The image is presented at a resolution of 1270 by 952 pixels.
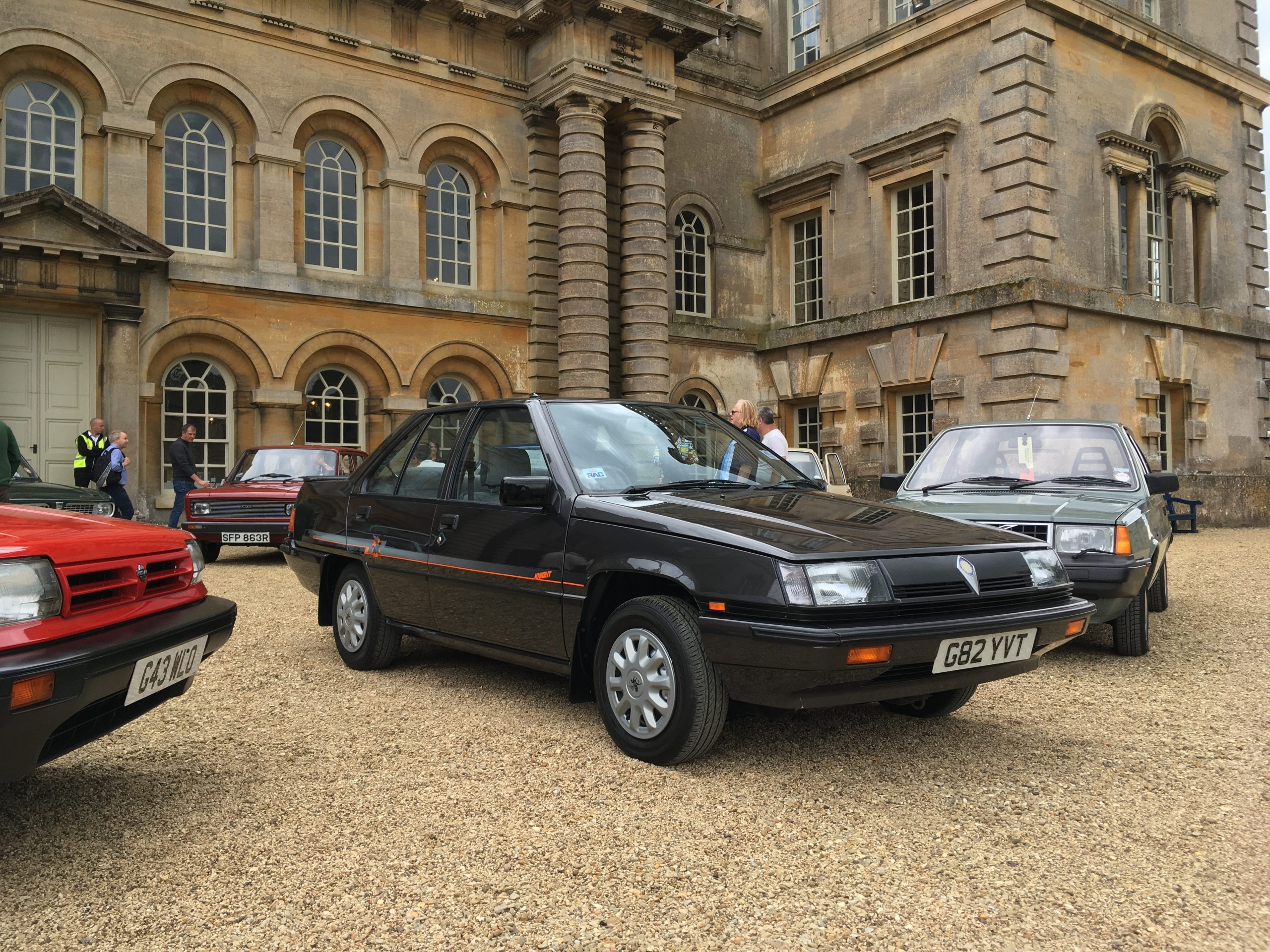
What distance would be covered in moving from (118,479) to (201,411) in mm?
3123

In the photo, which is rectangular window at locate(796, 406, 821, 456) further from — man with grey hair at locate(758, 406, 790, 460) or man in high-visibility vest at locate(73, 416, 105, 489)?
man in high-visibility vest at locate(73, 416, 105, 489)

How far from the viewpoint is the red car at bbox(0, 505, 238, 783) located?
2.83 metres

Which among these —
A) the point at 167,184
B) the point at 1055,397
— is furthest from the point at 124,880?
the point at 1055,397

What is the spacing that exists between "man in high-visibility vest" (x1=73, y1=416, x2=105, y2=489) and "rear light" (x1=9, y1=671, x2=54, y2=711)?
41.2ft

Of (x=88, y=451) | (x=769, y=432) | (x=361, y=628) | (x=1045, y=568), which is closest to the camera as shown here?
(x=1045, y=568)

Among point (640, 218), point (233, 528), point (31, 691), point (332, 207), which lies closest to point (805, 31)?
point (640, 218)

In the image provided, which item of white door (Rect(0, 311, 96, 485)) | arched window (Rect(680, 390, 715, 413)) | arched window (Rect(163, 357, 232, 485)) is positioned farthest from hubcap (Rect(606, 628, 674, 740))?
arched window (Rect(680, 390, 715, 413))

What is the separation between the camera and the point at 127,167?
1561 cm

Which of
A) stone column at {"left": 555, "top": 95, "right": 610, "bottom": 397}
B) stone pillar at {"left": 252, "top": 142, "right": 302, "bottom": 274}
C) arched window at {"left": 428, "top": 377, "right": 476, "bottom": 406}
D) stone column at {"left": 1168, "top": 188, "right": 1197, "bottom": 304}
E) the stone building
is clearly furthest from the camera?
stone column at {"left": 1168, "top": 188, "right": 1197, "bottom": 304}

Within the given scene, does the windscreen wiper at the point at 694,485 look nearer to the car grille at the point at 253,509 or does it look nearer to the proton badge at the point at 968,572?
the proton badge at the point at 968,572

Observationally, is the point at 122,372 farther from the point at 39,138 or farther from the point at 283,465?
the point at 283,465

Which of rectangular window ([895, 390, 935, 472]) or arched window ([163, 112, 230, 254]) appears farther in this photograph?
rectangular window ([895, 390, 935, 472])

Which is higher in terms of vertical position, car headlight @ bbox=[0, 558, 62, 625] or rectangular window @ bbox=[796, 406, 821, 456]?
rectangular window @ bbox=[796, 406, 821, 456]

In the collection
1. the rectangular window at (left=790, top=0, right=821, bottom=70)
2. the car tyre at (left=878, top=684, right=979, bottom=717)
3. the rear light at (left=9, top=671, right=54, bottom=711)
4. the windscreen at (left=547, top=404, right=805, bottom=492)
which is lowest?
the car tyre at (left=878, top=684, right=979, bottom=717)
